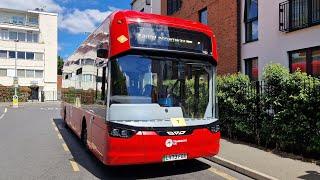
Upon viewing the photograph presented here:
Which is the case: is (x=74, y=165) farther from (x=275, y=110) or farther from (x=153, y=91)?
(x=275, y=110)

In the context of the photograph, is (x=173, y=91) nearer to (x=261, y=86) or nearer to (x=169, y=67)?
(x=169, y=67)

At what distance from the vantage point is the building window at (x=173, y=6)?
25241mm

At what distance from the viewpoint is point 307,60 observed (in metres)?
14.0

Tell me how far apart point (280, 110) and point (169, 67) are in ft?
10.8

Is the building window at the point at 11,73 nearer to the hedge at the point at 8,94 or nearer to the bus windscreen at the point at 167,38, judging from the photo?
the hedge at the point at 8,94

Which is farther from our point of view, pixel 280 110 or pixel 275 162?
pixel 280 110

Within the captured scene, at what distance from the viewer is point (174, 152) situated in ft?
24.8

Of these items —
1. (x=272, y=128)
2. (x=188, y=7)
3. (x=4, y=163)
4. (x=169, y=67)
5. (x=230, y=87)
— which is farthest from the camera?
(x=188, y=7)

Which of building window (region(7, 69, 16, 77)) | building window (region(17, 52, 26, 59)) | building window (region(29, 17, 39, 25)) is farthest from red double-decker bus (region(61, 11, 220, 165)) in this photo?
building window (region(29, 17, 39, 25))

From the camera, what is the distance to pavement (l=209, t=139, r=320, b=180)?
744 cm

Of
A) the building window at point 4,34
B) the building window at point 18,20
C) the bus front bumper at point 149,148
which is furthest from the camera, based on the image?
the building window at point 18,20

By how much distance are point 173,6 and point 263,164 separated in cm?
1947

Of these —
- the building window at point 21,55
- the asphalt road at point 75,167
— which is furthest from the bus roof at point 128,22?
the building window at point 21,55

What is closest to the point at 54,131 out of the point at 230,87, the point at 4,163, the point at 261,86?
the point at 4,163
